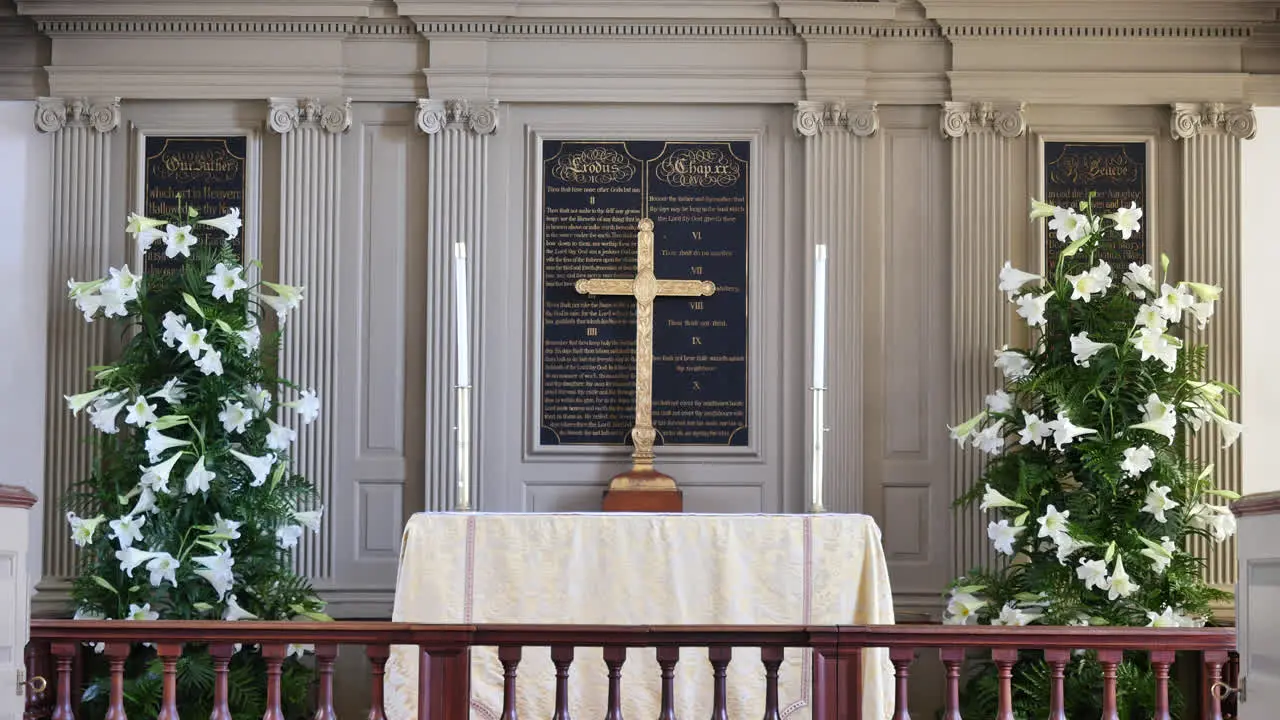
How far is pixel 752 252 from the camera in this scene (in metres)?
6.98

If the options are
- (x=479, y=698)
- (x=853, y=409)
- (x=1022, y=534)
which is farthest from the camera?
(x=853, y=409)

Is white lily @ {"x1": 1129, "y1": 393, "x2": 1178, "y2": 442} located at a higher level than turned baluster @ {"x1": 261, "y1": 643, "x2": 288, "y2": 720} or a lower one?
higher

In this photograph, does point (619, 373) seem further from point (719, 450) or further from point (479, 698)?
point (479, 698)

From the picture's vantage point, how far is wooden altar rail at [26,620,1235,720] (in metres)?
4.15

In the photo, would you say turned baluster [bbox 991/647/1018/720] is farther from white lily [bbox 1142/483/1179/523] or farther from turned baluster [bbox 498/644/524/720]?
white lily [bbox 1142/483/1179/523]

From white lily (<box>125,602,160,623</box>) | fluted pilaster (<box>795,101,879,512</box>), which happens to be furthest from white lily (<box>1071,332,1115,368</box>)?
white lily (<box>125,602,160,623</box>)

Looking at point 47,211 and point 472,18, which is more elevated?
point 472,18

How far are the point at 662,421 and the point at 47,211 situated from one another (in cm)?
293

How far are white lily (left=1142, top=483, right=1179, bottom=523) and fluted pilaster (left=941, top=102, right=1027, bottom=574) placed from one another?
0.94m

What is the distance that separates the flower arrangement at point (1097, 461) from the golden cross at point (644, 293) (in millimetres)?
1337

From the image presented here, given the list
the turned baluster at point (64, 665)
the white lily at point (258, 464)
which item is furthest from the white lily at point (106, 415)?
the turned baluster at point (64, 665)

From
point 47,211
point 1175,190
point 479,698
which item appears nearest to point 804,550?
point 479,698

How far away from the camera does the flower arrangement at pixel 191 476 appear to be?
20.0ft

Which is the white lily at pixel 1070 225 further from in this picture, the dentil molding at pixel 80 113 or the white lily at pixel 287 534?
the dentil molding at pixel 80 113
